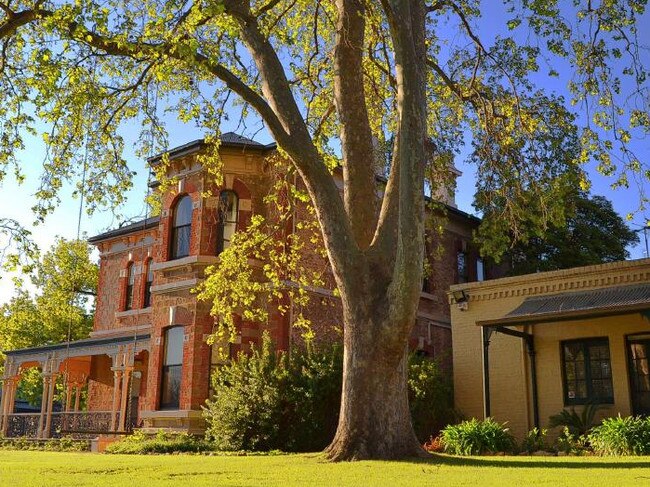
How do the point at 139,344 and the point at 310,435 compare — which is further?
the point at 139,344

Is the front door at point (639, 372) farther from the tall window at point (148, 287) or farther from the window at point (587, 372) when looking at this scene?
the tall window at point (148, 287)

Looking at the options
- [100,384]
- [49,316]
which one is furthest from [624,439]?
[49,316]

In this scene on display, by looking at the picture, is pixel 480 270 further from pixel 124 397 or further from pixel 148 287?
pixel 124 397

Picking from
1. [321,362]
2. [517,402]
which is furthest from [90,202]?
[517,402]

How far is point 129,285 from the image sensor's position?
28891 mm

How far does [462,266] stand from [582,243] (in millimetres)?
4431

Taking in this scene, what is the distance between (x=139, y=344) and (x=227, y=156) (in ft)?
23.9

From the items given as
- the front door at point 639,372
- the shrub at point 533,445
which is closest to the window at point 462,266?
the front door at point 639,372

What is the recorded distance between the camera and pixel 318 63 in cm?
1739

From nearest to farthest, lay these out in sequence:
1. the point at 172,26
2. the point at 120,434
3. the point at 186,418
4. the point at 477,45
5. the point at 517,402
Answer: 1. the point at 172,26
2. the point at 477,45
3. the point at 517,402
4. the point at 186,418
5. the point at 120,434

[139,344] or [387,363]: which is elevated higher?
[139,344]

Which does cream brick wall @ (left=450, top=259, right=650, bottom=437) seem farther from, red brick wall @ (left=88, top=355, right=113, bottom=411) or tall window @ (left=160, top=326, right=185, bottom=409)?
red brick wall @ (left=88, top=355, right=113, bottom=411)

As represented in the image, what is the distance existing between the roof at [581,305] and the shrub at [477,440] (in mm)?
3051

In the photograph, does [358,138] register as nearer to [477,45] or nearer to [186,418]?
[477,45]
